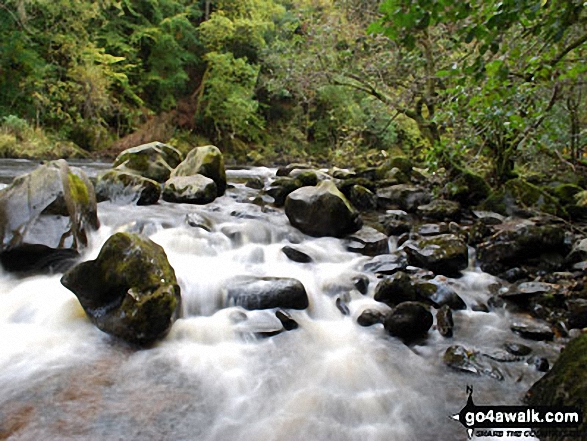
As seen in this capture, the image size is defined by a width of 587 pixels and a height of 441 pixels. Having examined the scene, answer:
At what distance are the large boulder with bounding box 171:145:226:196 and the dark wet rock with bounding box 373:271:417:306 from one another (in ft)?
19.4

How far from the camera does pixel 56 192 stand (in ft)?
15.2

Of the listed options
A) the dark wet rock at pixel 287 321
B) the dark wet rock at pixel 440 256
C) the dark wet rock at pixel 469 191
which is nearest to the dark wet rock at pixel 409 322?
the dark wet rock at pixel 287 321

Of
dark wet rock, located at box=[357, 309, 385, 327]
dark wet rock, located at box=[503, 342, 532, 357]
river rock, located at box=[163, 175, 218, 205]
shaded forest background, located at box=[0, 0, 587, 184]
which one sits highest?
shaded forest background, located at box=[0, 0, 587, 184]

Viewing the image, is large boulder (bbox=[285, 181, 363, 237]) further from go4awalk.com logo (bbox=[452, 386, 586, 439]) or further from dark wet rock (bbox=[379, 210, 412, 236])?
go4awalk.com logo (bbox=[452, 386, 586, 439])

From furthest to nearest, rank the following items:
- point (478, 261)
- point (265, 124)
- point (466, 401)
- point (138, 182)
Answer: point (265, 124)
point (138, 182)
point (478, 261)
point (466, 401)

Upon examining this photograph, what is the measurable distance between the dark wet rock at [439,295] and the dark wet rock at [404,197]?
15.7 feet

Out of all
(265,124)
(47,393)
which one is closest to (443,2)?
(47,393)

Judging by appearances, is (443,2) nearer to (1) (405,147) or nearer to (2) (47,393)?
(2) (47,393)

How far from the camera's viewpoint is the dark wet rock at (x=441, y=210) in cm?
820

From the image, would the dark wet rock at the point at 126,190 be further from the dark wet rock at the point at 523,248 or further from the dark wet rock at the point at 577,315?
the dark wet rock at the point at 577,315

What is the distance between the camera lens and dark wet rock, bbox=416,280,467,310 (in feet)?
14.6

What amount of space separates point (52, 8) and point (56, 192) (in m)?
14.9

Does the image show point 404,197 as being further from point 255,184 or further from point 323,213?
point 255,184

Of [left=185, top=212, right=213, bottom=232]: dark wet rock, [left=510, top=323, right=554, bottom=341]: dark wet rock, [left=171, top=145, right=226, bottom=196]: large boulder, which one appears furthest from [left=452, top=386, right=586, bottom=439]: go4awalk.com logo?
[left=171, top=145, right=226, bottom=196]: large boulder
